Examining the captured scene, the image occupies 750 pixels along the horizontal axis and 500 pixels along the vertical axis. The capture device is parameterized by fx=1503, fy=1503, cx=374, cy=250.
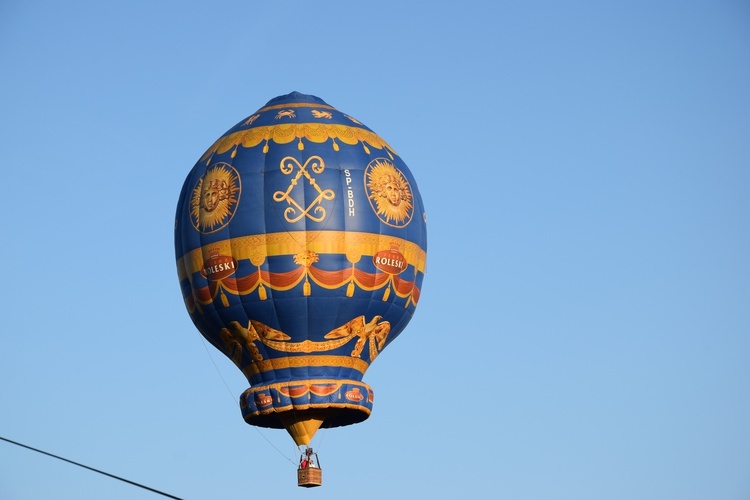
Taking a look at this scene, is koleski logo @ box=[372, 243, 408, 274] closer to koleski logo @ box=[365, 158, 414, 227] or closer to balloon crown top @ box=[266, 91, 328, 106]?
koleski logo @ box=[365, 158, 414, 227]

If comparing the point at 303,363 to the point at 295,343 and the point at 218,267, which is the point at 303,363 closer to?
the point at 295,343

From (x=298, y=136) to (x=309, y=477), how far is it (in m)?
8.83

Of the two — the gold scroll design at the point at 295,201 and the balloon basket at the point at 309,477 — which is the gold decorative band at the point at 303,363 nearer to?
the balloon basket at the point at 309,477

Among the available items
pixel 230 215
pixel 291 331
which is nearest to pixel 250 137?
pixel 230 215

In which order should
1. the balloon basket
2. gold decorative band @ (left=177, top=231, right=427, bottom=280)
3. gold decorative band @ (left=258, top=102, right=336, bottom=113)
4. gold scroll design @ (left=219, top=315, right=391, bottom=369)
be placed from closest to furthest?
gold decorative band @ (left=177, top=231, right=427, bottom=280)
gold scroll design @ (left=219, top=315, right=391, bottom=369)
the balloon basket
gold decorative band @ (left=258, top=102, right=336, bottom=113)

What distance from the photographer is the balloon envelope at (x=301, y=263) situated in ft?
125

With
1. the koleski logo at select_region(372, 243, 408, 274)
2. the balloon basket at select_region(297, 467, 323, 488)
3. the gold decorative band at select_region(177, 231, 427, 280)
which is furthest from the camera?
the balloon basket at select_region(297, 467, 323, 488)

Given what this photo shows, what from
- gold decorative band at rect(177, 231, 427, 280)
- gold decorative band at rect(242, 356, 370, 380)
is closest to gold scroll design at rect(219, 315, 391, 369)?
gold decorative band at rect(242, 356, 370, 380)

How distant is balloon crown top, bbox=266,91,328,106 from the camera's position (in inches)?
1626

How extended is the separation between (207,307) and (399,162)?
257 inches

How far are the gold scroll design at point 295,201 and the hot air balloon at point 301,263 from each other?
3 centimetres

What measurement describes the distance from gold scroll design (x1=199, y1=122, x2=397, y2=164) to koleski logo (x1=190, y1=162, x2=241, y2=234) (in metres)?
0.60

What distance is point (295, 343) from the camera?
3831 cm

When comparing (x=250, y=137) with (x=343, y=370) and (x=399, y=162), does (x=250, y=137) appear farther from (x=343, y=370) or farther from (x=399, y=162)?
(x=343, y=370)
